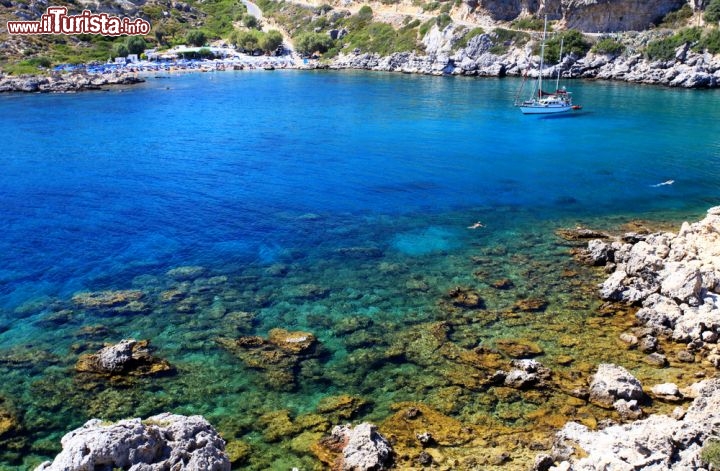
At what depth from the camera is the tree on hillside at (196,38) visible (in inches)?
7490

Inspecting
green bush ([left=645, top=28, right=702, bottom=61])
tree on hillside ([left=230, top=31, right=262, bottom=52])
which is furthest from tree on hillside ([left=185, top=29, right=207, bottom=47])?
green bush ([left=645, top=28, right=702, bottom=61])

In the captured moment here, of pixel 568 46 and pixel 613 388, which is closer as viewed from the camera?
pixel 613 388

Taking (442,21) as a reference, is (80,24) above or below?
above

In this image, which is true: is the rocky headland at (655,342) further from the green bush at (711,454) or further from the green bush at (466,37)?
the green bush at (466,37)

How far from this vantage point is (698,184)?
51.6m

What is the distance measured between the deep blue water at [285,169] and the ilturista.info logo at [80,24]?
7286cm

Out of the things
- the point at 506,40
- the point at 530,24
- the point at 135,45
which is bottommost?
the point at 506,40

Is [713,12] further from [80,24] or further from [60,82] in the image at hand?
[80,24]

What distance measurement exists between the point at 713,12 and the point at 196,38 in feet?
484

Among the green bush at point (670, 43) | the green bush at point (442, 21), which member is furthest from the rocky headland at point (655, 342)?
the green bush at point (442, 21)

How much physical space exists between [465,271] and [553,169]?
29.0 meters

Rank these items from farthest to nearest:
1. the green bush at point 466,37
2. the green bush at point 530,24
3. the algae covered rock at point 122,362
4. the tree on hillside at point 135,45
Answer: the tree on hillside at point 135,45, the green bush at point 466,37, the green bush at point 530,24, the algae covered rock at point 122,362

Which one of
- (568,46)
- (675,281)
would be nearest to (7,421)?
(675,281)

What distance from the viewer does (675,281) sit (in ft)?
95.9
